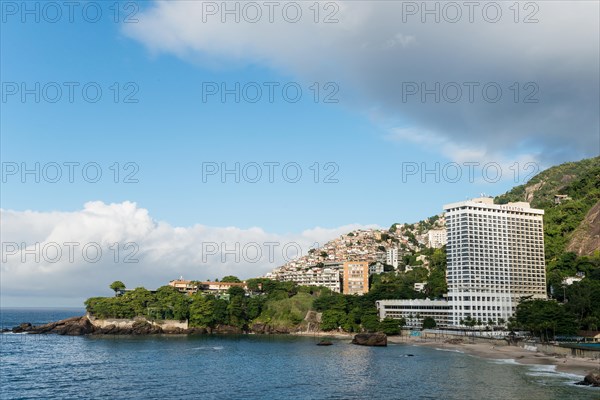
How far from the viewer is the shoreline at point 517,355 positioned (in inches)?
3519

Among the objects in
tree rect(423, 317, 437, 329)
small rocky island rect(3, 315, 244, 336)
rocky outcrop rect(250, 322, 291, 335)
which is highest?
tree rect(423, 317, 437, 329)

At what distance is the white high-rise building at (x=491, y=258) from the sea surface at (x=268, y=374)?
4516 centimetres

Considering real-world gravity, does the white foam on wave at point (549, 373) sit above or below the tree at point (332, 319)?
above

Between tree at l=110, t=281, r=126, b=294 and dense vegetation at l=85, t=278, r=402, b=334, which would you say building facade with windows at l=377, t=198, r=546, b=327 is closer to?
dense vegetation at l=85, t=278, r=402, b=334

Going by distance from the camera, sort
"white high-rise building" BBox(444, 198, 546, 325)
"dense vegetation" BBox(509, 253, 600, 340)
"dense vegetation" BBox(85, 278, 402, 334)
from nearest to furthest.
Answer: "dense vegetation" BBox(509, 253, 600, 340)
"white high-rise building" BBox(444, 198, 546, 325)
"dense vegetation" BBox(85, 278, 402, 334)

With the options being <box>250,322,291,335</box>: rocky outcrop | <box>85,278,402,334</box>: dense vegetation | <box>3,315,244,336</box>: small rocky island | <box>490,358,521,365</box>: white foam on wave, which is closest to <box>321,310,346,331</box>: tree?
<box>85,278,402,334</box>: dense vegetation

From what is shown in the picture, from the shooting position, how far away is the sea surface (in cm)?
7100

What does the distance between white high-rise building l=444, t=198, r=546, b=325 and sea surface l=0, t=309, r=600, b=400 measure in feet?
148

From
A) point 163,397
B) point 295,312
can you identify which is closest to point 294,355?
point 163,397

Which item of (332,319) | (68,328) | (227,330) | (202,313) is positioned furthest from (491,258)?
(68,328)

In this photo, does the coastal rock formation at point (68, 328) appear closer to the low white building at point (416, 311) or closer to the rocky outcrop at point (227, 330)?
the rocky outcrop at point (227, 330)

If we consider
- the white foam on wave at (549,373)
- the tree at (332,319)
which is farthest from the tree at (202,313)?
the white foam on wave at (549,373)

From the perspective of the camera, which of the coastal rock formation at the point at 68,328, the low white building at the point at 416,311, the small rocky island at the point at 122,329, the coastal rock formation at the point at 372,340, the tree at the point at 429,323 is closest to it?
the coastal rock formation at the point at 372,340

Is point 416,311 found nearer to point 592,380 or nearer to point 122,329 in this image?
point 122,329
